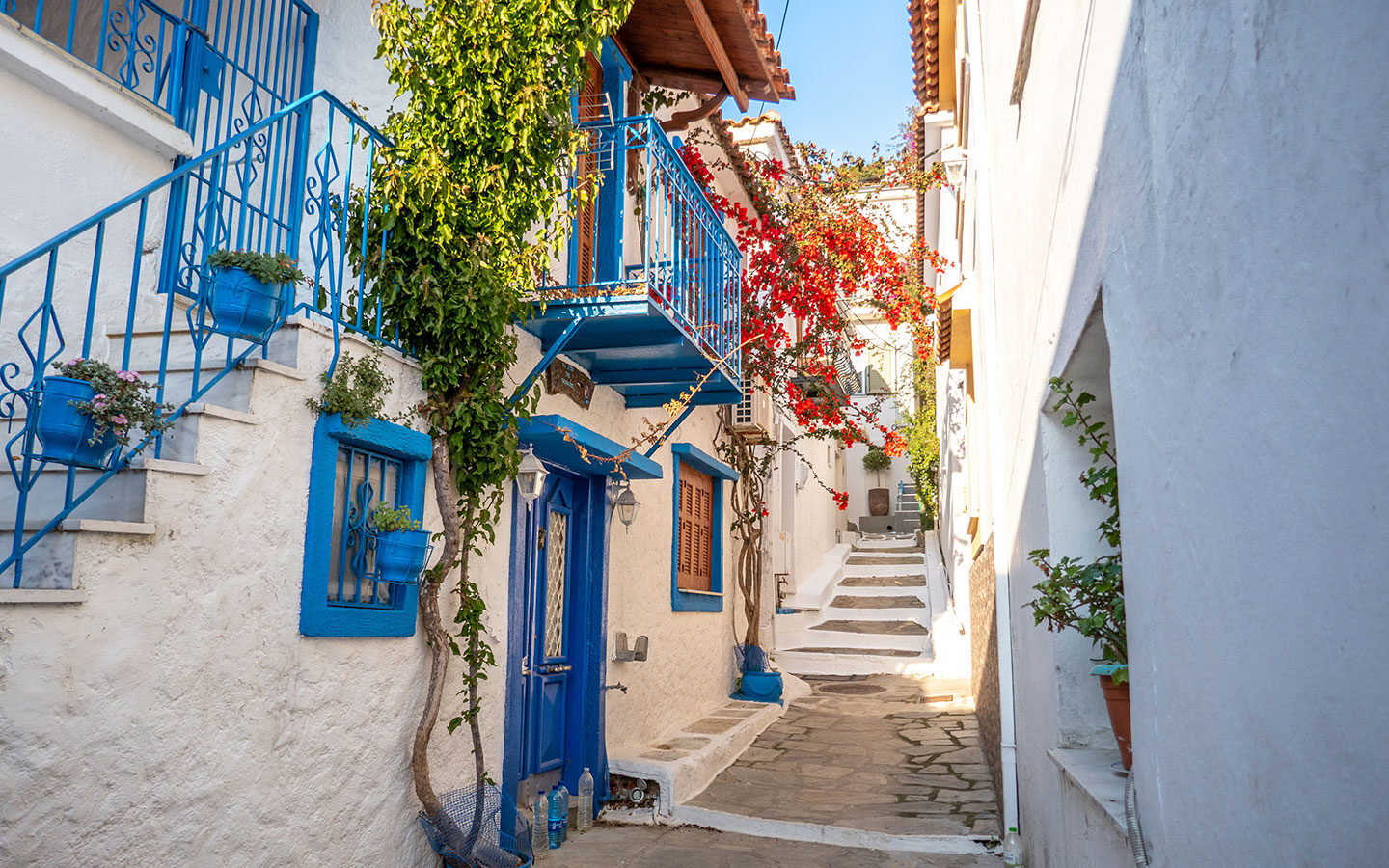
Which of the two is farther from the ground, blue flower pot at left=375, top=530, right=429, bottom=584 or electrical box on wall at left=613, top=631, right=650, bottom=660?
blue flower pot at left=375, top=530, right=429, bottom=584

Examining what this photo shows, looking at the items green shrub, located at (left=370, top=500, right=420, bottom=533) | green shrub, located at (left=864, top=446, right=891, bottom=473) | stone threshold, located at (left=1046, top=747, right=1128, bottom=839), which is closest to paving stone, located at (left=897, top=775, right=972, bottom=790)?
stone threshold, located at (left=1046, top=747, right=1128, bottom=839)

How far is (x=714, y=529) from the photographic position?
10.0m

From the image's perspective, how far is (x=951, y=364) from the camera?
10.7 meters

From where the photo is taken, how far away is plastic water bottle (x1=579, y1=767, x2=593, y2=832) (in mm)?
6234

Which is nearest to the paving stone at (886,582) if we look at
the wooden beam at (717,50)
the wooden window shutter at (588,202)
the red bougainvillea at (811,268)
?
the red bougainvillea at (811,268)

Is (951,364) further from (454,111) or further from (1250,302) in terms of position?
(1250,302)

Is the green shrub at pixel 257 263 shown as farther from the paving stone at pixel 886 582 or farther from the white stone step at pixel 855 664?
the paving stone at pixel 886 582

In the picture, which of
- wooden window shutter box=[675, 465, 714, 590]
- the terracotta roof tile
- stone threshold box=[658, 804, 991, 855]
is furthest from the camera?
wooden window shutter box=[675, 465, 714, 590]

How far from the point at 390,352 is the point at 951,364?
294 inches

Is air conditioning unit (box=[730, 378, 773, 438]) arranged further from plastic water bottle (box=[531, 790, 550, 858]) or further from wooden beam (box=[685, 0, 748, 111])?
plastic water bottle (box=[531, 790, 550, 858])

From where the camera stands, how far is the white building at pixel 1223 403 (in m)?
1.21

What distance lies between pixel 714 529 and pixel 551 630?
3698 millimetres

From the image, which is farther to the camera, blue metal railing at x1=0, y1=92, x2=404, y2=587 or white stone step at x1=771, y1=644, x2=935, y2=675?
white stone step at x1=771, y1=644, x2=935, y2=675

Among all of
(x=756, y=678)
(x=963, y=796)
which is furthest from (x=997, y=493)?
(x=756, y=678)
